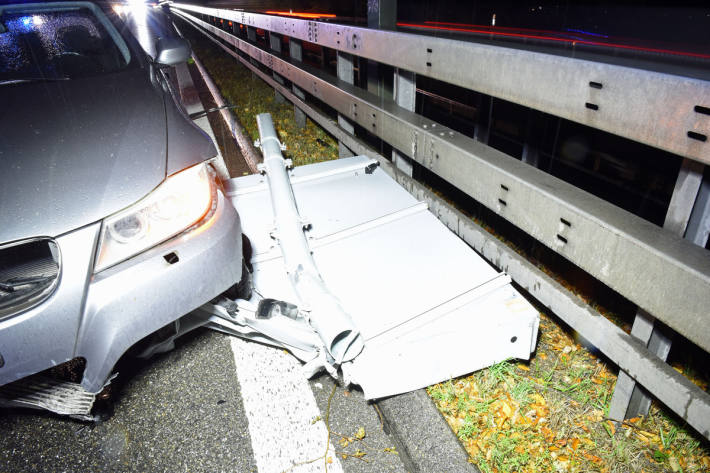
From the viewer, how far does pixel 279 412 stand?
2.12 m

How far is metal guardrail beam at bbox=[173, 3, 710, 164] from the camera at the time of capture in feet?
4.31

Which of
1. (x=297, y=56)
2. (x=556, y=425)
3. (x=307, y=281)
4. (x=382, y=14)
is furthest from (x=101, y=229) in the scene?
(x=297, y=56)

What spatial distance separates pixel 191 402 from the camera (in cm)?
220

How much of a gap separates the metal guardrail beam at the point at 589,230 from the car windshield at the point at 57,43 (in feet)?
7.76

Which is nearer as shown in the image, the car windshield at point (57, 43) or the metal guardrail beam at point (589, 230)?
the metal guardrail beam at point (589, 230)

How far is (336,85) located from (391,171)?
4.35 ft

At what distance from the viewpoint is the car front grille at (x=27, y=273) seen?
1670 millimetres

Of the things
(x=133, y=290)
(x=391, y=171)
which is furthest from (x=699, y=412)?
(x=391, y=171)

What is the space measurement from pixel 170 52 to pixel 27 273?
2304 mm

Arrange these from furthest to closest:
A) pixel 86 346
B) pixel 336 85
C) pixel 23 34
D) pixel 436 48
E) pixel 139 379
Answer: pixel 336 85 → pixel 23 34 → pixel 436 48 → pixel 139 379 → pixel 86 346

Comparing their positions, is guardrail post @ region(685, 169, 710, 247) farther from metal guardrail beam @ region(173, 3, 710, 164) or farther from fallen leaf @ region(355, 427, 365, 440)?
fallen leaf @ region(355, 427, 365, 440)

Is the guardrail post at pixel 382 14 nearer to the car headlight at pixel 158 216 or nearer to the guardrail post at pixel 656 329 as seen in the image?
the car headlight at pixel 158 216

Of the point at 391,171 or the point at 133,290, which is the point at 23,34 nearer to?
the point at 133,290

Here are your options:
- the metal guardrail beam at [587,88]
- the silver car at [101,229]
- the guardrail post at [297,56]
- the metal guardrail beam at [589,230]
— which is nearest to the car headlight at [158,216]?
the silver car at [101,229]
